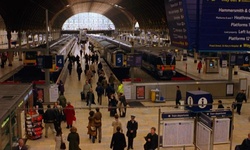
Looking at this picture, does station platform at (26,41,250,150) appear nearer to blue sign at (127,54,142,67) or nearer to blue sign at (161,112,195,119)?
blue sign at (161,112,195,119)

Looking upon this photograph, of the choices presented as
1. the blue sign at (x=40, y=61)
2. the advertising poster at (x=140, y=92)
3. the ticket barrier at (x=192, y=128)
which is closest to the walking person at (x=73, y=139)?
the ticket barrier at (x=192, y=128)

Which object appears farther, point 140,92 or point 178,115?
point 140,92

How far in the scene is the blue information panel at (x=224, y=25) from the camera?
788 cm

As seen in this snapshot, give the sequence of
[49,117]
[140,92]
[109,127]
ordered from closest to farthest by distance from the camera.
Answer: [49,117] < [109,127] < [140,92]

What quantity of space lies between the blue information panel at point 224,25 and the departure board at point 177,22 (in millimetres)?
406

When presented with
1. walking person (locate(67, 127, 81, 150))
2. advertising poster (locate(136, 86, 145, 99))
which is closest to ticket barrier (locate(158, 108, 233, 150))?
walking person (locate(67, 127, 81, 150))

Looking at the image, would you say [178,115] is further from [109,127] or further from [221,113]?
[109,127]

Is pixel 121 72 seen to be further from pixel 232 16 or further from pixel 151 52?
pixel 232 16

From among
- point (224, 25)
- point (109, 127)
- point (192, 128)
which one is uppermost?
point (224, 25)

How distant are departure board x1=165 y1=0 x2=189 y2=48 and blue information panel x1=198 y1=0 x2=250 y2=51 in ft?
1.33

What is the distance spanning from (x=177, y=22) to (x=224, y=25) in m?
1.17

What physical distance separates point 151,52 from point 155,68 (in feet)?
10.2

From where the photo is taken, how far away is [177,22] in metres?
8.38

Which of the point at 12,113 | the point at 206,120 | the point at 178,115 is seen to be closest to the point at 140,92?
the point at 178,115
